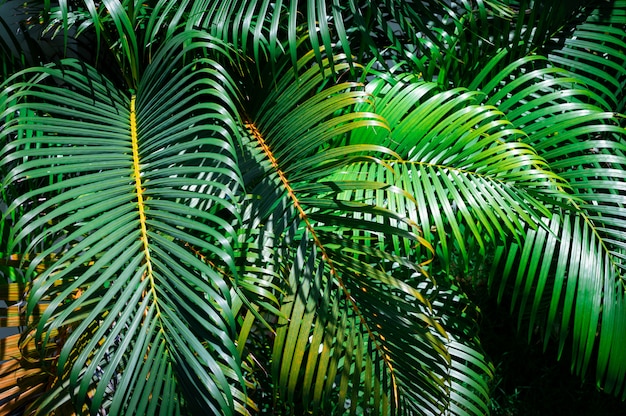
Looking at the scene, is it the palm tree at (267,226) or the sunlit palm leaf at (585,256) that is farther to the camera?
the sunlit palm leaf at (585,256)

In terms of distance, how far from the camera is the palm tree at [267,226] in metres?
1.05

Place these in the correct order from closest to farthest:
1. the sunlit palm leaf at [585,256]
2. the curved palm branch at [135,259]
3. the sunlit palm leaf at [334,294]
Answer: the curved palm branch at [135,259], the sunlit palm leaf at [334,294], the sunlit palm leaf at [585,256]

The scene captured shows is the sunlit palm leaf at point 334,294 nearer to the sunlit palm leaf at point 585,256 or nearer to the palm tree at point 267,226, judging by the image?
the palm tree at point 267,226

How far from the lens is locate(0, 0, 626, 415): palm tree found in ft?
3.45

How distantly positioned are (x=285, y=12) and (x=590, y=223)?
0.99 meters

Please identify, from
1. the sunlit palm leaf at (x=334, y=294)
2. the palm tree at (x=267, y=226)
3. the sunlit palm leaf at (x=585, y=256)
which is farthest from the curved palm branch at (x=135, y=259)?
the sunlit palm leaf at (x=585, y=256)

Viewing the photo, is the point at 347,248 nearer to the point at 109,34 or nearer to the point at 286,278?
the point at 286,278

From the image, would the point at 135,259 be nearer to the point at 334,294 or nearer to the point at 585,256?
the point at 334,294

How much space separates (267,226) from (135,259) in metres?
0.31

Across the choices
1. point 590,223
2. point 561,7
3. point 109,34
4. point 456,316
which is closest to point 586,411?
point 456,316

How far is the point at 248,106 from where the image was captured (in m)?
1.65

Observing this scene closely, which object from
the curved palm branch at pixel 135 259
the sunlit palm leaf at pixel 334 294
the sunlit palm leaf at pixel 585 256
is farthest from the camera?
the sunlit palm leaf at pixel 585 256

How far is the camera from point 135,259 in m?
1.05

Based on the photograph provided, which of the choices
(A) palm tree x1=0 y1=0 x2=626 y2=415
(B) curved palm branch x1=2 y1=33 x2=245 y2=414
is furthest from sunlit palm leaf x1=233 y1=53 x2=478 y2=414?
(B) curved palm branch x1=2 y1=33 x2=245 y2=414
